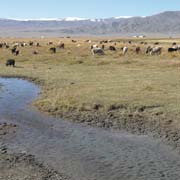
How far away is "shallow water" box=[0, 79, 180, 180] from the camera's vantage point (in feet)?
47.8

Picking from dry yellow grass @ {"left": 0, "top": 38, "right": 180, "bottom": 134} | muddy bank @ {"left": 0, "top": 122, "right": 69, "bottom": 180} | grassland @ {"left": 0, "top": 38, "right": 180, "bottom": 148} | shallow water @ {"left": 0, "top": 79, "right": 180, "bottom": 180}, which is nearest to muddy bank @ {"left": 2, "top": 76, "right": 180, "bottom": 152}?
grassland @ {"left": 0, "top": 38, "right": 180, "bottom": 148}

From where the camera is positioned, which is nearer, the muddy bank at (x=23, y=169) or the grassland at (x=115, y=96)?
the muddy bank at (x=23, y=169)

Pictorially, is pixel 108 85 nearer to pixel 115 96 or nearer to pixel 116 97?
pixel 115 96

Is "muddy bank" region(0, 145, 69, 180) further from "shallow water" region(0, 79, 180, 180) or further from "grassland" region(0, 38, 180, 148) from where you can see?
"grassland" region(0, 38, 180, 148)

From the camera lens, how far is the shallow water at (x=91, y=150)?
47.8 feet

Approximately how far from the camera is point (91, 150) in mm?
16891

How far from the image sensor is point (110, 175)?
46.9ft

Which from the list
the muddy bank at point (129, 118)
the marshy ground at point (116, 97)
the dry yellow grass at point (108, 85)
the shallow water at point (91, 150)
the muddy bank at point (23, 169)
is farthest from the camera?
the dry yellow grass at point (108, 85)

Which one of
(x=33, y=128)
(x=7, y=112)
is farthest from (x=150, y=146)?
(x=7, y=112)

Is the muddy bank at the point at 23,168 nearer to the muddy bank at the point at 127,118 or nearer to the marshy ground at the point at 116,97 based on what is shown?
the marshy ground at the point at 116,97

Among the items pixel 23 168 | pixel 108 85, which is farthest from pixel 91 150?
pixel 108 85

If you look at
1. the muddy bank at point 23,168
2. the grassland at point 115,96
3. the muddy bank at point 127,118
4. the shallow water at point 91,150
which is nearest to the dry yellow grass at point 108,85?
the grassland at point 115,96

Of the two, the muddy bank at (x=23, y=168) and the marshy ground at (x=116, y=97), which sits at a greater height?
the marshy ground at (x=116, y=97)

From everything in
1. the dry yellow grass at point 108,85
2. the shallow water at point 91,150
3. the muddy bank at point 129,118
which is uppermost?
the dry yellow grass at point 108,85
